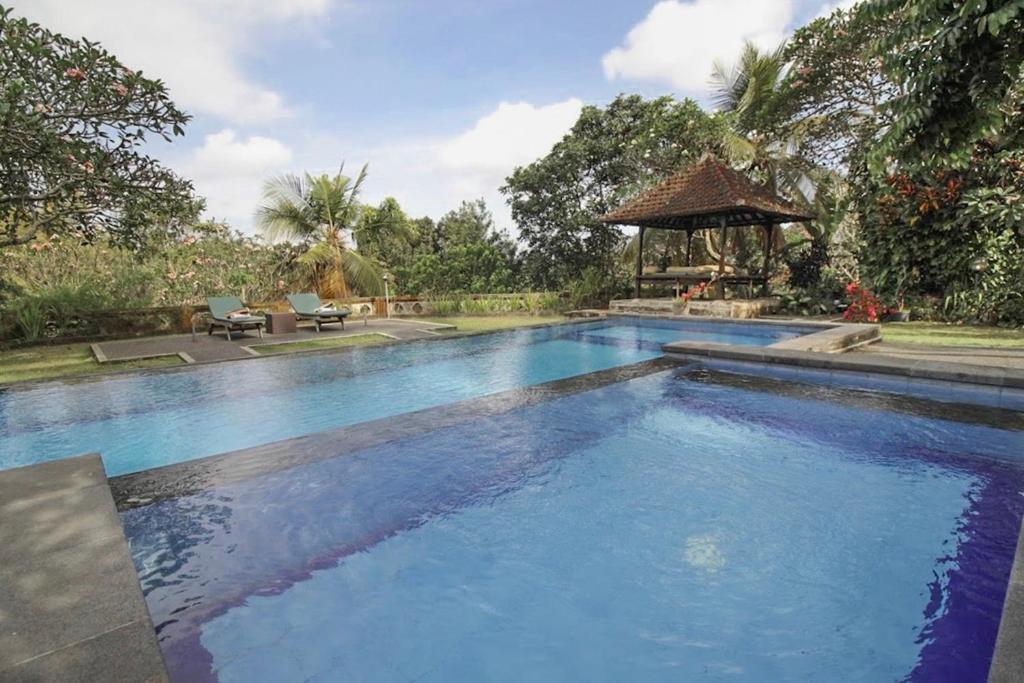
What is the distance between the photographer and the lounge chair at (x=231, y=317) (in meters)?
11.2

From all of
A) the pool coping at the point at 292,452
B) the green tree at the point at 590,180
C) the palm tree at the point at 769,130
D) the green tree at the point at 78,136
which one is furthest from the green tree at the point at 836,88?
the green tree at the point at 78,136

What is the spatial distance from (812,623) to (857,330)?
8.25 metres

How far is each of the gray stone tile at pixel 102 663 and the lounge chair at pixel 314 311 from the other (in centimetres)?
1157

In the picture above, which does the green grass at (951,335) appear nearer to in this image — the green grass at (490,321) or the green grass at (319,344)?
the green grass at (490,321)

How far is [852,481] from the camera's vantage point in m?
4.01

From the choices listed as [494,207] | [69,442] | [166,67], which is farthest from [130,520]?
[494,207]

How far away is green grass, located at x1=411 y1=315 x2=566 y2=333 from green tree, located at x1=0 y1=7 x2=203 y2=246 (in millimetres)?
6542

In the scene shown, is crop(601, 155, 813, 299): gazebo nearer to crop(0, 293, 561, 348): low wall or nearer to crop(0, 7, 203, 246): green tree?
crop(0, 293, 561, 348): low wall

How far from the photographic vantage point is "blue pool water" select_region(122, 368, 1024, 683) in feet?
7.88

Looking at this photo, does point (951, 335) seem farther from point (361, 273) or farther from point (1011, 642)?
point (361, 273)

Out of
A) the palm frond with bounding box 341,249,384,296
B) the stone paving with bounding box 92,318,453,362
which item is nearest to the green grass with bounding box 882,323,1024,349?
the stone paving with bounding box 92,318,453,362

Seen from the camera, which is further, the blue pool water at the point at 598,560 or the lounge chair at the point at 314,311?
the lounge chair at the point at 314,311

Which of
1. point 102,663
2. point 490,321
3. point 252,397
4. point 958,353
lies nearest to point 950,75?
point 958,353

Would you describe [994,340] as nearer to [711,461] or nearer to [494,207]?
[711,461]
